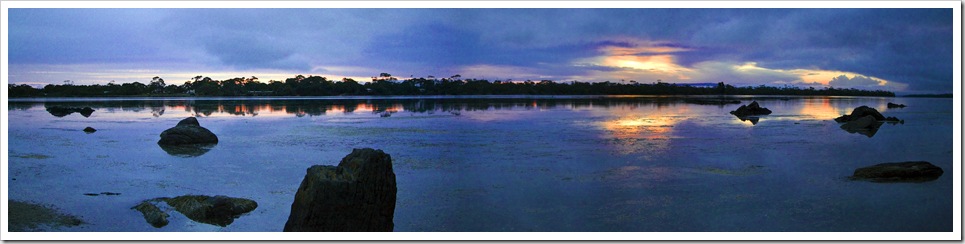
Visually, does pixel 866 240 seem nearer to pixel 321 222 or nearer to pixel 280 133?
pixel 321 222

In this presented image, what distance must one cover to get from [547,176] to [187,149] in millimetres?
6443

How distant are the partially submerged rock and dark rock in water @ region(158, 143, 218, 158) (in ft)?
14.6

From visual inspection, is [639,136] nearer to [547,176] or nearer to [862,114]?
[547,176]

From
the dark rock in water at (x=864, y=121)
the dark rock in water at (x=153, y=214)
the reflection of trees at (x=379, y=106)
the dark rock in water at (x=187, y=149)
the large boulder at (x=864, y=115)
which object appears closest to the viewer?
the dark rock in water at (x=153, y=214)

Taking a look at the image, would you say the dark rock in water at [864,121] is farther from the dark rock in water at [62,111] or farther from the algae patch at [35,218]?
the dark rock in water at [62,111]

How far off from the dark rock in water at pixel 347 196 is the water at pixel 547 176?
581 millimetres

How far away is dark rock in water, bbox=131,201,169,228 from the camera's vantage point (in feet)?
18.6

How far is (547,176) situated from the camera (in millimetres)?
8016

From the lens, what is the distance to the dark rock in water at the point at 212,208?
5.76 meters

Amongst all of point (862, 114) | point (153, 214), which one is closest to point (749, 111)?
point (862, 114)

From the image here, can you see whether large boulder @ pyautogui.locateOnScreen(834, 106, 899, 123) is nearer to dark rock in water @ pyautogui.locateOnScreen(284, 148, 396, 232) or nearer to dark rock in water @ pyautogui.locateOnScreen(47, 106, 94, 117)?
dark rock in water @ pyautogui.locateOnScreen(284, 148, 396, 232)

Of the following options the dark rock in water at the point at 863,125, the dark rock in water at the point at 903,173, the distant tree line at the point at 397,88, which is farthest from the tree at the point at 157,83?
the dark rock in water at the point at 863,125

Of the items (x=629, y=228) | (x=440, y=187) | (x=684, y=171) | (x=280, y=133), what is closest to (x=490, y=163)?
(x=440, y=187)

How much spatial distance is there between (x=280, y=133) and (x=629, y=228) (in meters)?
10.4
